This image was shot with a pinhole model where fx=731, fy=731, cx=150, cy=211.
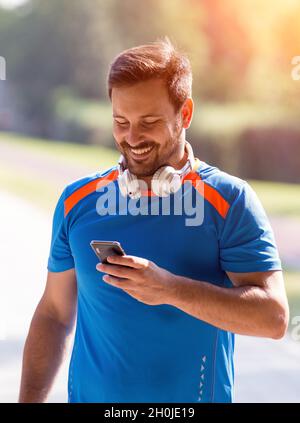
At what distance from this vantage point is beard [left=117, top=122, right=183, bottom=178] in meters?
2.00

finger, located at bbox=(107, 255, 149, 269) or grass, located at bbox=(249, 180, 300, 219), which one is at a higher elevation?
grass, located at bbox=(249, 180, 300, 219)

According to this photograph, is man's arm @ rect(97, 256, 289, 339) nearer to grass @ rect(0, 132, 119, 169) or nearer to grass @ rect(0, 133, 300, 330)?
grass @ rect(0, 133, 300, 330)

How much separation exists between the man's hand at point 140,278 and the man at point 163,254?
0.29 ft

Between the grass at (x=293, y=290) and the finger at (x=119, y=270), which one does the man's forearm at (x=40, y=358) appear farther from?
the grass at (x=293, y=290)

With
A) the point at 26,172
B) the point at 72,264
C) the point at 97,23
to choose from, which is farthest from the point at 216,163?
the point at 72,264

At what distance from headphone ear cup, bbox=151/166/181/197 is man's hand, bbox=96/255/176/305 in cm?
32

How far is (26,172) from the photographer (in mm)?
17938

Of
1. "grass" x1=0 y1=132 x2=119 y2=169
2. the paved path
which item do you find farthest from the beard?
"grass" x1=0 y1=132 x2=119 y2=169

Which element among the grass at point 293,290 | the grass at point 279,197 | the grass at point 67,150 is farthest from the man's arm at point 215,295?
the grass at point 67,150

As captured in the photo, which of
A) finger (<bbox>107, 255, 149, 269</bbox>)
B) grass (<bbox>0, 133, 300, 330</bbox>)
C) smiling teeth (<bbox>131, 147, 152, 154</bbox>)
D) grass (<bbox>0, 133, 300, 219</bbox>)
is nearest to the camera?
finger (<bbox>107, 255, 149, 269</bbox>)

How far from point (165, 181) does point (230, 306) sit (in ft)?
1.28

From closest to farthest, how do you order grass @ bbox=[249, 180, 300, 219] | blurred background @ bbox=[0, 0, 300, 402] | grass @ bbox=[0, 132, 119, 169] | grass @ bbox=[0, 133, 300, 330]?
grass @ bbox=[249, 180, 300, 219] → grass @ bbox=[0, 133, 300, 330] → blurred background @ bbox=[0, 0, 300, 402] → grass @ bbox=[0, 132, 119, 169]
